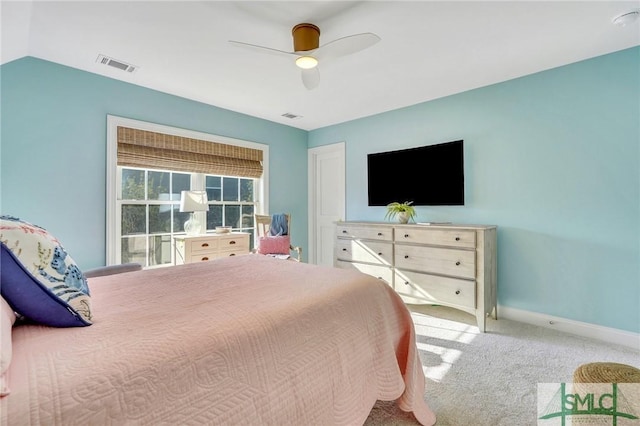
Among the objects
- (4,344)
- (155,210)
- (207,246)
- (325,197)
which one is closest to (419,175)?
(325,197)

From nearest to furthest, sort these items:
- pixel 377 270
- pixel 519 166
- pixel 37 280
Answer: pixel 37 280 < pixel 519 166 < pixel 377 270

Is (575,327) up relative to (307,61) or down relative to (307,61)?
down

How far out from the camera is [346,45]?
1.95m

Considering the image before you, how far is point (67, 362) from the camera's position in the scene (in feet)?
2.49

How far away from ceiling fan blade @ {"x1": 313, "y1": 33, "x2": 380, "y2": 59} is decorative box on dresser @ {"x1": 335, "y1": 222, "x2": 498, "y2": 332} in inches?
77.1

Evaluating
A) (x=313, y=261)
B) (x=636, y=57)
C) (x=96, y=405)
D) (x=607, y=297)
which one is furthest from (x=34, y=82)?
(x=607, y=297)

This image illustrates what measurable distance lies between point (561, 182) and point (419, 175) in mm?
1426

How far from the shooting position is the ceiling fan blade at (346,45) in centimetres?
184

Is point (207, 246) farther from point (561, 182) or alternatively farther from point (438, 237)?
point (561, 182)

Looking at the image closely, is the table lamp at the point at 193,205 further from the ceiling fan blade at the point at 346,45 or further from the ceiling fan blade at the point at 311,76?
the ceiling fan blade at the point at 346,45

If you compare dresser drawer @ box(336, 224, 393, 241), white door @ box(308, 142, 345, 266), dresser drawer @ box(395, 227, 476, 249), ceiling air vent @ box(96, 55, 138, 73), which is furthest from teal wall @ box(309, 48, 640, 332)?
ceiling air vent @ box(96, 55, 138, 73)

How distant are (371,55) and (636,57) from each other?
2.28m

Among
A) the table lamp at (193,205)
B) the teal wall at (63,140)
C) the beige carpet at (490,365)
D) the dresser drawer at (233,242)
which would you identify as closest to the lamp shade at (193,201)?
the table lamp at (193,205)

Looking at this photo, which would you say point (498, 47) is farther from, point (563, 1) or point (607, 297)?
point (607, 297)
